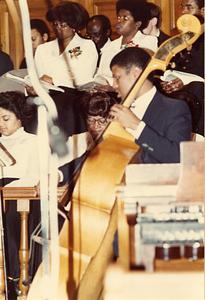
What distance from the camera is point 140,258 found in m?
1.68

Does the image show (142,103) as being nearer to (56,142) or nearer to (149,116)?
(149,116)

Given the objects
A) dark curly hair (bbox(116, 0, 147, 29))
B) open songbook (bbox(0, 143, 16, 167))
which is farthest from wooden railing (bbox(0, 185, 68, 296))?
dark curly hair (bbox(116, 0, 147, 29))

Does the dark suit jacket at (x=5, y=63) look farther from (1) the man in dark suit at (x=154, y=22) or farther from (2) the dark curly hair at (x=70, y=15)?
(1) the man in dark suit at (x=154, y=22)

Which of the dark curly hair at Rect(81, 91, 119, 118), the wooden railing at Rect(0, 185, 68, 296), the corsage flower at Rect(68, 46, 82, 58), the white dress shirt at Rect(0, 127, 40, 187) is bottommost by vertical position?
the wooden railing at Rect(0, 185, 68, 296)

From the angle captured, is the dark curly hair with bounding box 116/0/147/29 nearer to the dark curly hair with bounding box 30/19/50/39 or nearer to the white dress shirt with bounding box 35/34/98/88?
the white dress shirt with bounding box 35/34/98/88

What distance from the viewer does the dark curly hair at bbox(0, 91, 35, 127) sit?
4.20 meters

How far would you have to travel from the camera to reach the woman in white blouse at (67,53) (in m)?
4.27

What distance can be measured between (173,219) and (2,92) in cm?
272

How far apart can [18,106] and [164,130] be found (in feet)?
4.04

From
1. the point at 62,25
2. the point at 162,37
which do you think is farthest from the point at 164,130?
the point at 62,25

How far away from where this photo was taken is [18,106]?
166 inches

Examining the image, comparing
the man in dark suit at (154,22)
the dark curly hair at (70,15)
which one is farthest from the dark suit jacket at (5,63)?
the man in dark suit at (154,22)

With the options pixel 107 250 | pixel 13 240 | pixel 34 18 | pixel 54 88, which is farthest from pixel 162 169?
pixel 34 18

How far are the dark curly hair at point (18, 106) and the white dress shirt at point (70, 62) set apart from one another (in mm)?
209
